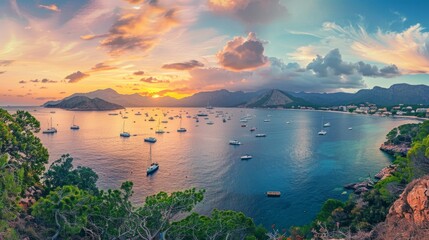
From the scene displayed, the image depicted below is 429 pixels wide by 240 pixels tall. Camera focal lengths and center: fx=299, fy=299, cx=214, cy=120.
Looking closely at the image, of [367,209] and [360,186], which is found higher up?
[367,209]

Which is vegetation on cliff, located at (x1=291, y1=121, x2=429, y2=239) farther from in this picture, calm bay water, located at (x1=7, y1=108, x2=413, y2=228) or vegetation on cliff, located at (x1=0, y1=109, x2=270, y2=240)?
calm bay water, located at (x1=7, y1=108, x2=413, y2=228)

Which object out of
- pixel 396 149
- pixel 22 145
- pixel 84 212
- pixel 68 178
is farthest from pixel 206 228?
pixel 396 149

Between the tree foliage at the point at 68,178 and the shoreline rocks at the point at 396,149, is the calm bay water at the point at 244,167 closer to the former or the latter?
the shoreline rocks at the point at 396,149

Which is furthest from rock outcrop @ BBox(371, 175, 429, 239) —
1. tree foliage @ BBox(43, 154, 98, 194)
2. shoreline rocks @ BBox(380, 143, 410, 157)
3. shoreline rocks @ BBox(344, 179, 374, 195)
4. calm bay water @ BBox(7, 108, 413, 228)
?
shoreline rocks @ BBox(380, 143, 410, 157)

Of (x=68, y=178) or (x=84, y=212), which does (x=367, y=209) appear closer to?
(x=84, y=212)

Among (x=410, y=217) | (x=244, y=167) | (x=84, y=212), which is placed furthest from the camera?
(x=244, y=167)

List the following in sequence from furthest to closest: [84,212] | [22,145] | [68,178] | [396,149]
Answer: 1. [396,149]
2. [68,178]
3. [22,145]
4. [84,212]

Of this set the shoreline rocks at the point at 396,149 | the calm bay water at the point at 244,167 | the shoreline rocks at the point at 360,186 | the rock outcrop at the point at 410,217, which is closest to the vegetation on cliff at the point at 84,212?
the rock outcrop at the point at 410,217

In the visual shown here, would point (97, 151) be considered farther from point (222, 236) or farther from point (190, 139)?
point (222, 236)

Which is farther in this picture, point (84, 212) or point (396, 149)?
point (396, 149)

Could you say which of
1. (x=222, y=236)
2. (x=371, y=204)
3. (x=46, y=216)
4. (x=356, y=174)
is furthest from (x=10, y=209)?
(x=356, y=174)
